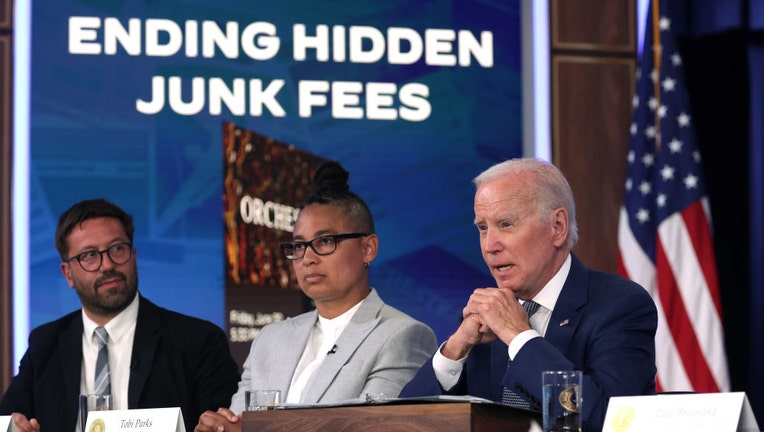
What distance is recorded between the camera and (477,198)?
3434 mm

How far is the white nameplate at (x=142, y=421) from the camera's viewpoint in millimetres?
3137

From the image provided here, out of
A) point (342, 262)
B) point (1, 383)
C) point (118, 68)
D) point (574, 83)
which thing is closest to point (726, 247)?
point (574, 83)

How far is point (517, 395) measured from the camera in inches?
125

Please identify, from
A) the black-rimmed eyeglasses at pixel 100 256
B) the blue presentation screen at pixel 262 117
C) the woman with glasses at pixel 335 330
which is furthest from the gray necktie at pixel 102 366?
the blue presentation screen at pixel 262 117

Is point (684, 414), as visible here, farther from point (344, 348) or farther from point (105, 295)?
point (105, 295)

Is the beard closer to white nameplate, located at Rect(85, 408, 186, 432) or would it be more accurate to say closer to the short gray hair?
white nameplate, located at Rect(85, 408, 186, 432)

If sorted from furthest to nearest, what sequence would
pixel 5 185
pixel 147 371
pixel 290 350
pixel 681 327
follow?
pixel 5 185, pixel 681 327, pixel 147 371, pixel 290 350

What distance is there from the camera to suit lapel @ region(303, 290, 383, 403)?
12.2 ft

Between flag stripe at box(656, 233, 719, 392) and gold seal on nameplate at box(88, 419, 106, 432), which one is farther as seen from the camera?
flag stripe at box(656, 233, 719, 392)

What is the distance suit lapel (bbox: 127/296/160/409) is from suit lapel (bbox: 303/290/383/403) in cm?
87

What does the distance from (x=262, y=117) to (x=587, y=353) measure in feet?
10.6

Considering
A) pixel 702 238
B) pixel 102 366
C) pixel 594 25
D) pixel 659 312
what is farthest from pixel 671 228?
pixel 102 366

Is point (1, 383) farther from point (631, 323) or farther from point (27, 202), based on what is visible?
point (631, 323)

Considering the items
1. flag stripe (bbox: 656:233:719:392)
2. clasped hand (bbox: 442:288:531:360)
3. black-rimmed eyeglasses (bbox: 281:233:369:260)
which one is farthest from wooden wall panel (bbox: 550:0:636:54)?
clasped hand (bbox: 442:288:531:360)
